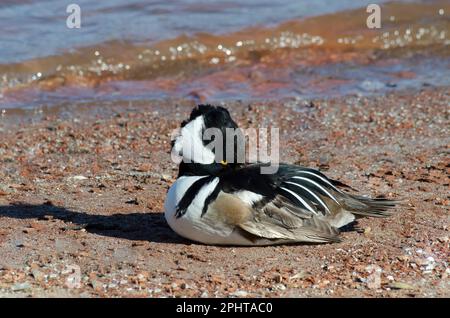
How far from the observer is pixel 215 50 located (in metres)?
14.9

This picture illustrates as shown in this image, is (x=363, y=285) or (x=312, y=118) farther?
(x=312, y=118)

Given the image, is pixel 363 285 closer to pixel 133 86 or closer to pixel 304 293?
pixel 304 293

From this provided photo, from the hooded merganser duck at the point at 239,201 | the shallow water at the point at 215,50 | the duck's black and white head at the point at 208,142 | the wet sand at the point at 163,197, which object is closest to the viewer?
the wet sand at the point at 163,197

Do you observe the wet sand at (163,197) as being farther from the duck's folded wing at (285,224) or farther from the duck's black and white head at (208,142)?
the duck's black and white head at (208,142)

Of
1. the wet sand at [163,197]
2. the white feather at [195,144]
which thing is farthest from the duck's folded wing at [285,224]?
the white feather at [195,144]

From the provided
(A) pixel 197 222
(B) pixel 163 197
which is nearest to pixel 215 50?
(B) pixel 163 197

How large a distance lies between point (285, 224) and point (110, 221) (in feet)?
5.27

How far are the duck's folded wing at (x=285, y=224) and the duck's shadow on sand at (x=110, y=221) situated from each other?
658 millimetres

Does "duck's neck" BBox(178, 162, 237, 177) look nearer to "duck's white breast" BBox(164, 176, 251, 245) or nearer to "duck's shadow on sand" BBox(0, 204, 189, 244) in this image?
"duck's white breast" BBox(164, 176, 251, 245)

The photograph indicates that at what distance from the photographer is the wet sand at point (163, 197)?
5.98m

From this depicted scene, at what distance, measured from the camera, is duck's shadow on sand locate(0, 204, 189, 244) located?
702cm

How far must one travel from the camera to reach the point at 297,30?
1565 cm

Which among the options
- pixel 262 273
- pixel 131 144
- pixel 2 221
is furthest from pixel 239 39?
pixel 262 273
